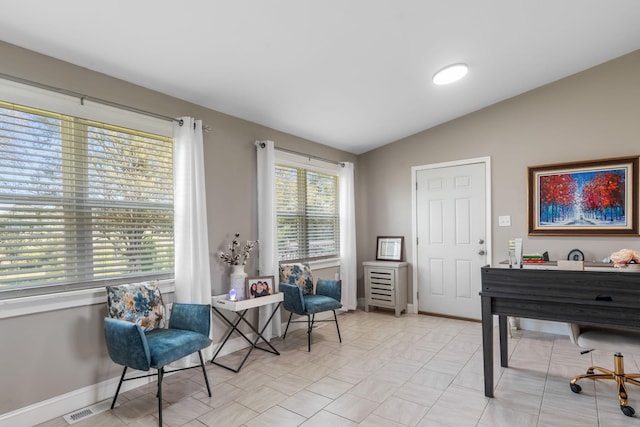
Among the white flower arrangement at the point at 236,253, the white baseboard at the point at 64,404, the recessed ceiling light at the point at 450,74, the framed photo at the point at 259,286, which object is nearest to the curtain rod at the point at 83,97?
the white flower arrangement at the point at 236,253

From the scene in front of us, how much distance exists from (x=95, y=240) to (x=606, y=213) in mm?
4830

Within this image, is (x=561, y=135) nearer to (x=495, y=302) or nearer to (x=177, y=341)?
(x=495, y=302)

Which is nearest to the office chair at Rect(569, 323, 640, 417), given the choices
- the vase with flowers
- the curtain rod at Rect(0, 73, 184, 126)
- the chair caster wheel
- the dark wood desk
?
the chair caster wheel

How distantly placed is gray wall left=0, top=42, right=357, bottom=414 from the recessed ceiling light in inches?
83.6

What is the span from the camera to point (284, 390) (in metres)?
2.59

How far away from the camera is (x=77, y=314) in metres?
2.39

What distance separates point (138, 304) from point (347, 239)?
2.92 meters

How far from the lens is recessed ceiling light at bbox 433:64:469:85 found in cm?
311

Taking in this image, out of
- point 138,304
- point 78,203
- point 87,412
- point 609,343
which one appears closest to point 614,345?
point 609,343

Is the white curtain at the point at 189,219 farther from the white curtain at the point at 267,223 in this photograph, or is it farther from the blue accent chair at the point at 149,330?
the white curtain at the point at 267,223

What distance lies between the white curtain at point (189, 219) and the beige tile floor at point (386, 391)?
76cm

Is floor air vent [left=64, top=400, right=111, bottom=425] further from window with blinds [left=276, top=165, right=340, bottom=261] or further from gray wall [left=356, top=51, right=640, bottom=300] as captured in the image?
gray wall [left=356, top=51, right=640, bottom=300]

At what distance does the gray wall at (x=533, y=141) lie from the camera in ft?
11.6

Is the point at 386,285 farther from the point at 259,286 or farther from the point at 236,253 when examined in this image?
the point at 236,253
